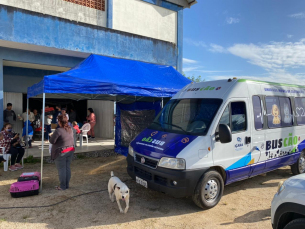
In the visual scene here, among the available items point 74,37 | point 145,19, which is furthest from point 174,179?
point 145,19

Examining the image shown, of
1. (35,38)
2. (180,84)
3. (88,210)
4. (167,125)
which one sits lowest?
(88,210)

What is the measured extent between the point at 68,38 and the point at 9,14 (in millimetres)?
1999

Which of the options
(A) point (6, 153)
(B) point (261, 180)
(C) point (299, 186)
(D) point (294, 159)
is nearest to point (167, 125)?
(C) point (299, 186)

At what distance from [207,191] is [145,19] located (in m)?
9.39

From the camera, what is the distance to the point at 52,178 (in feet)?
19.2

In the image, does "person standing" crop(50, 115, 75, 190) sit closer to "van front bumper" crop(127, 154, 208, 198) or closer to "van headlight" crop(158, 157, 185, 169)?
"van front bumper" crop(127, 154, 208, 198)

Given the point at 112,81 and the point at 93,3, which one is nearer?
the point at 112,81

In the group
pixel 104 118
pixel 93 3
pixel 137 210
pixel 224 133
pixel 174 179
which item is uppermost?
pixel 93 3

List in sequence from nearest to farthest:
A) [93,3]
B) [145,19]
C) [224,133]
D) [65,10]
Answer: [224,133] → [65,10] → [93,3] → [145,19]

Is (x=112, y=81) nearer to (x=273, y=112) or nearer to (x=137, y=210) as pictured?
(x=137, y=210)

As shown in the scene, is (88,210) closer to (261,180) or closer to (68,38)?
(261,180)

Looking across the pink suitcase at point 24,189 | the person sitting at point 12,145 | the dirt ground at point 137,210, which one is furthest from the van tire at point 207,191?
the person sitting at point 12,145

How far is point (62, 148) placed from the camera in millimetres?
4824

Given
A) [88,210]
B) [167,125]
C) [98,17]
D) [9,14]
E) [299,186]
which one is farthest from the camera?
[98,17]
